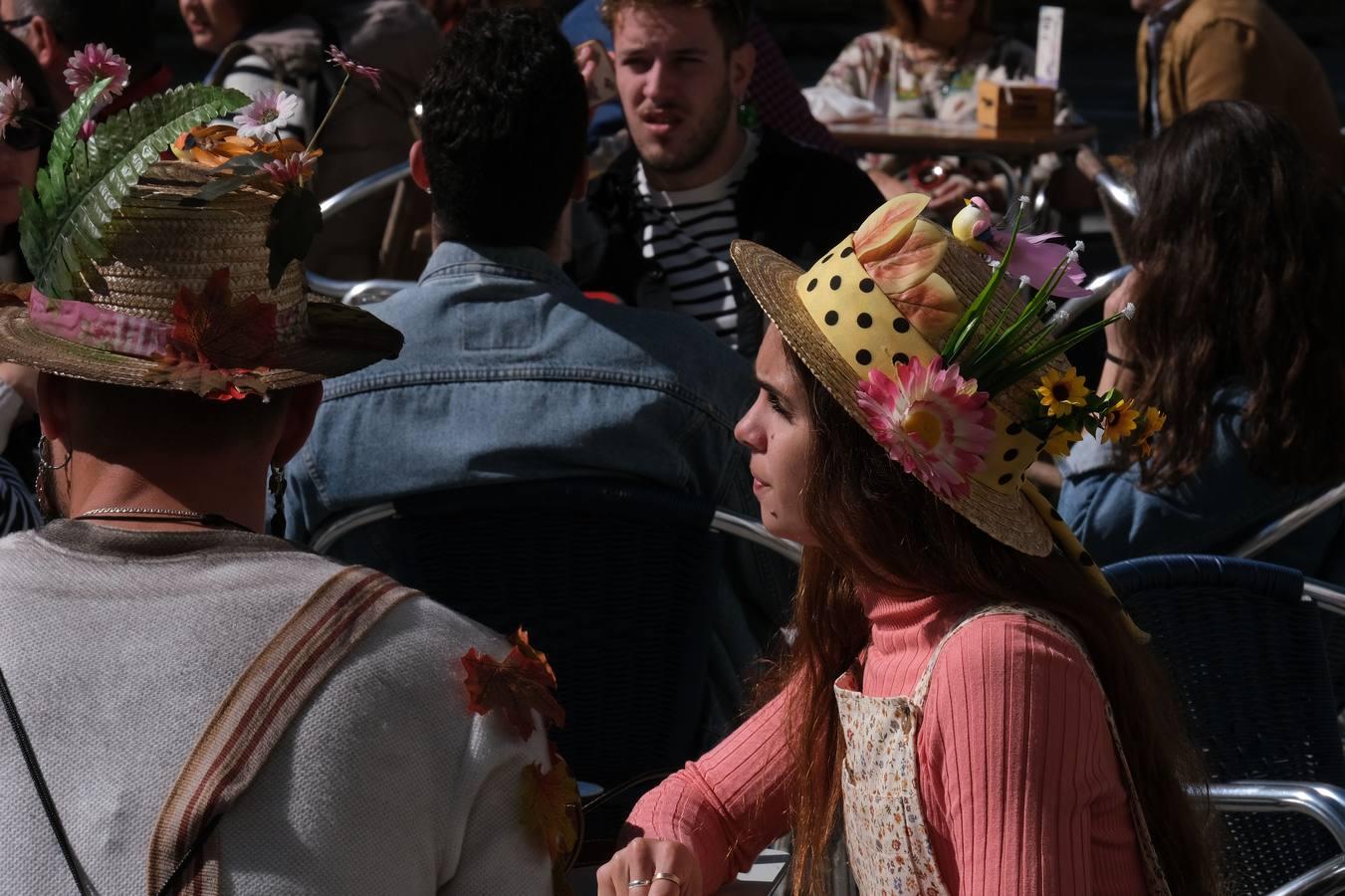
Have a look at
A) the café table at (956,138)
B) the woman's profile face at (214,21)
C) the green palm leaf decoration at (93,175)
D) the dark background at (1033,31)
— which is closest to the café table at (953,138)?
the café table at (956,138)

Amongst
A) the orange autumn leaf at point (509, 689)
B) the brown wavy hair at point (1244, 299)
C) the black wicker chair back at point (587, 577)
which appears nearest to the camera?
the orange autumn leaf at point (509, 689)

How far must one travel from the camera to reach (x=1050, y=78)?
6.69 meters

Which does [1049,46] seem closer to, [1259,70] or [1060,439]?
[1259,70]

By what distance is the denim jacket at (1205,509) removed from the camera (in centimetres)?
290

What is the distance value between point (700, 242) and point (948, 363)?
2227mm

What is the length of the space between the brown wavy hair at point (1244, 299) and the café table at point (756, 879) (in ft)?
3.24

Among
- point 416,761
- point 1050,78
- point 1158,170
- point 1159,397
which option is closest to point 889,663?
point 416,761

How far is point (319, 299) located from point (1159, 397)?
1.66 meters

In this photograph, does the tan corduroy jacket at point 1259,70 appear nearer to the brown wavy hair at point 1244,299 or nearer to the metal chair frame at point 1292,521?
the brown wavy hair at point 1244,299

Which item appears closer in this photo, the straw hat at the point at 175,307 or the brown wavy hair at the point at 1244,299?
the straw hat at the point at 175,307

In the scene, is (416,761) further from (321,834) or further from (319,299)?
(319,299)

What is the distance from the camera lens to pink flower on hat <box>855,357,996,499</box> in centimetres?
162

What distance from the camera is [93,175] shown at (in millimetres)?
1540

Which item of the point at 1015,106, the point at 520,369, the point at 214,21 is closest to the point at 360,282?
the point at 214,21
